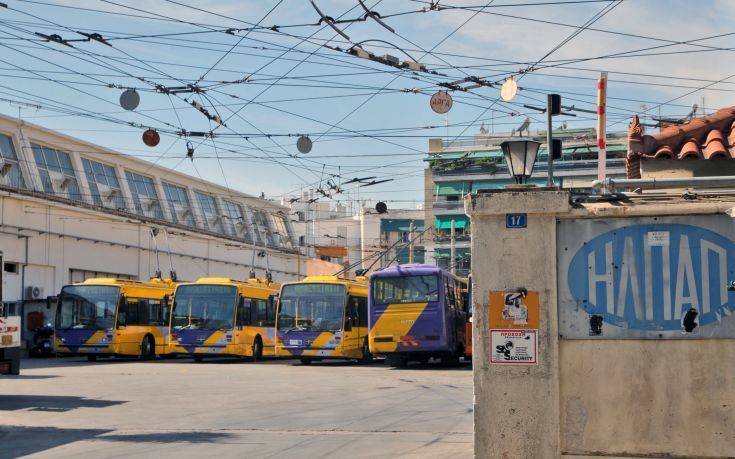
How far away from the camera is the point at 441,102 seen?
22.4 metres

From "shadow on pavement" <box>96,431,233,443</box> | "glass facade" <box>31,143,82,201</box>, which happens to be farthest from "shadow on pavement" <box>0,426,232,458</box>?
"glass facade" <box>31,143,82,201</box>

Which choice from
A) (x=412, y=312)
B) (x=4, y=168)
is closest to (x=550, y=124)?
(x=412, y=312)

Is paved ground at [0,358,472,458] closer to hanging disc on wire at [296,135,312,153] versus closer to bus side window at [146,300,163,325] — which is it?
hanging disc on wire at [296,135,312,153]

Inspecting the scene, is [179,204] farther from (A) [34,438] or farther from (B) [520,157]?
(B) [520,157]

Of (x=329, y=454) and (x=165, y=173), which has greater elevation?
(x=165, y=173)

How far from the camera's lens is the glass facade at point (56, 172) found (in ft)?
138

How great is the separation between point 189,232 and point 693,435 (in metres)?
48.0

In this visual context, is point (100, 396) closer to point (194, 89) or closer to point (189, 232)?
point (194, 89)

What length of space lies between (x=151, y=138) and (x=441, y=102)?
7.96 m

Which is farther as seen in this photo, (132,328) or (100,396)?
(132,328)

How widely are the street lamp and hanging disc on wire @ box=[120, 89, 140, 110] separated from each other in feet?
48.1

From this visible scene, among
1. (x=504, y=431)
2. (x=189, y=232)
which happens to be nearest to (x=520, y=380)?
(x=504, y=431)

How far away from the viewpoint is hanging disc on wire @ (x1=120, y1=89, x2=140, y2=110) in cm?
2241

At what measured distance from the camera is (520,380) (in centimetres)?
758
